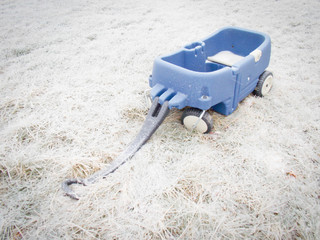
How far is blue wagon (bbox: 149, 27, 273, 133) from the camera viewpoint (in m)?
1.16

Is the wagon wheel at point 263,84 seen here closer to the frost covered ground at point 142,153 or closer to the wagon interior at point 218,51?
the frost covered ground at point 142,153

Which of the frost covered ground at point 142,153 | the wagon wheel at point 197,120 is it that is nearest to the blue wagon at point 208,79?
the wagon wheel at point 197,120

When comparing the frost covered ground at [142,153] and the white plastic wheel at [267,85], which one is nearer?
the frost covered ground at [142,153]

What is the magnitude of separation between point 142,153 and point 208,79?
502 mm

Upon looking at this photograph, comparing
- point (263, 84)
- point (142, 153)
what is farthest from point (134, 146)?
point (263, 84)

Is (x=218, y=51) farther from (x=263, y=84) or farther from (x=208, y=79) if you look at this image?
(x=208, y=79)

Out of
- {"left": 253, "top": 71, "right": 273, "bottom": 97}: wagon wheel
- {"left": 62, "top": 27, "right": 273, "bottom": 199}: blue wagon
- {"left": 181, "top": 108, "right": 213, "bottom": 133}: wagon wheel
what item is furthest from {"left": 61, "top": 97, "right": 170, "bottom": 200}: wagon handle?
{"left": 253, "top": 71, "right": 273, "bottom": 97}: wagon wheel

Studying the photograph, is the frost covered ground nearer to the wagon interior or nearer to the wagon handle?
the wagon handle

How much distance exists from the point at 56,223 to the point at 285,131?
4.01 ft

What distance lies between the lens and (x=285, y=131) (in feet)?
4.23

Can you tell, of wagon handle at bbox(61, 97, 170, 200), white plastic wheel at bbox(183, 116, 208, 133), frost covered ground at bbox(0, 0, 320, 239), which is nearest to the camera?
frost covered ground at bbox(0, 0, 320, 239)

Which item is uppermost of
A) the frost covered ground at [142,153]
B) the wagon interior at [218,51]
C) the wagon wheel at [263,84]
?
the wagon interior at [218,51]

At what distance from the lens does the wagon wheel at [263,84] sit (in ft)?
4.91

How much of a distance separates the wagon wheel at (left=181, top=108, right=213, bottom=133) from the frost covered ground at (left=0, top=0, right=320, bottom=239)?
46 mm
